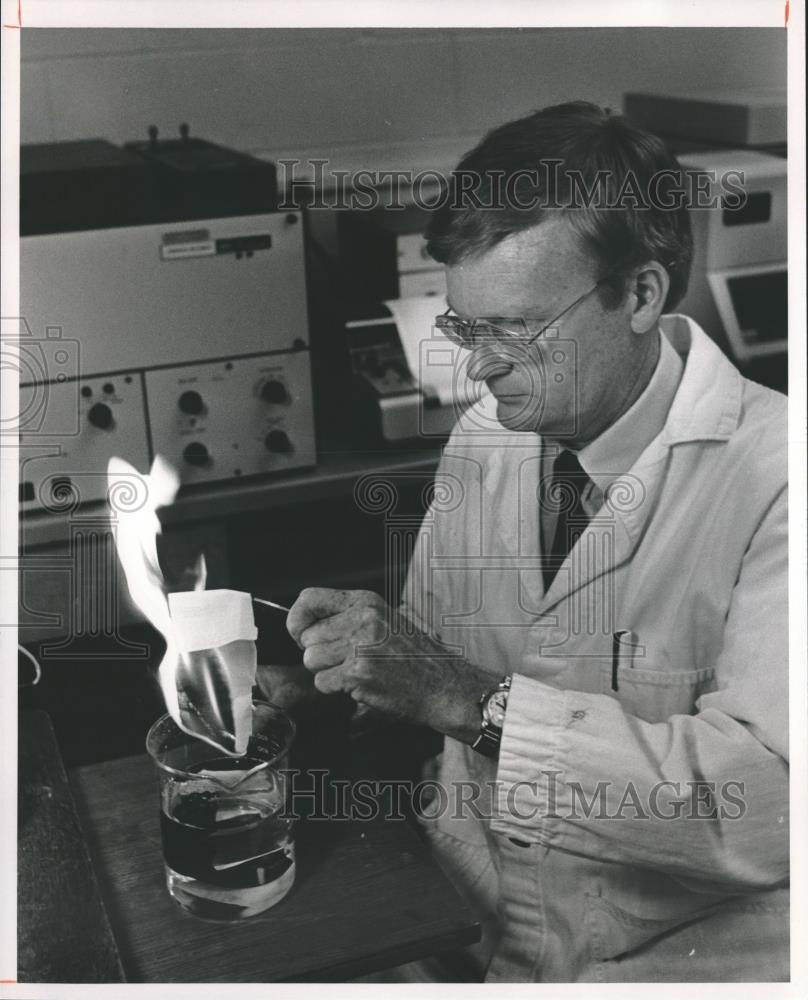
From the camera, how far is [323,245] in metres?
1.20

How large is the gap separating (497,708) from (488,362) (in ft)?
1.18

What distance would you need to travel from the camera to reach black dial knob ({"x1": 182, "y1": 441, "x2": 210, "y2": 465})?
3.85 feet

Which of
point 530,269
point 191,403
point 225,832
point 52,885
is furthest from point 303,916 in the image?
point 530,269

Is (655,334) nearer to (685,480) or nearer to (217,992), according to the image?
(685,480)

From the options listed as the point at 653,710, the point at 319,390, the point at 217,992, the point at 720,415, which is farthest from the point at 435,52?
the point at 217,992

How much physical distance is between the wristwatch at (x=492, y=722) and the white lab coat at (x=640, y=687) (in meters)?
0.01

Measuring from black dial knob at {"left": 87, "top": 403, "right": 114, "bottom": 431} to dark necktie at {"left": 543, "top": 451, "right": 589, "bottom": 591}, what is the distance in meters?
0.48

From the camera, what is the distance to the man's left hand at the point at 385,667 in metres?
1.10

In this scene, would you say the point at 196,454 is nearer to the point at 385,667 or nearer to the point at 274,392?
the point at 274,392

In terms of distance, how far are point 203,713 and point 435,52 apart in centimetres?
77

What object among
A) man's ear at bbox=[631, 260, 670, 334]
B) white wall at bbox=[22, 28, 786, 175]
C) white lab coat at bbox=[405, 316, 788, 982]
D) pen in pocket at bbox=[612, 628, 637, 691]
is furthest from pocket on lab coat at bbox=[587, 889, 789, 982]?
white wall at bbox=[22, 28, 786, 175]

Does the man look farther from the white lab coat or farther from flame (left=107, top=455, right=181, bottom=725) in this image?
flame (left=107, top=455, right=181, bottom=725)

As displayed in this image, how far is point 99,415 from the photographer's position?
1148 millimetres

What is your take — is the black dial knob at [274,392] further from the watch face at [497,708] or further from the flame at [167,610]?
the watch face at [497,708]
